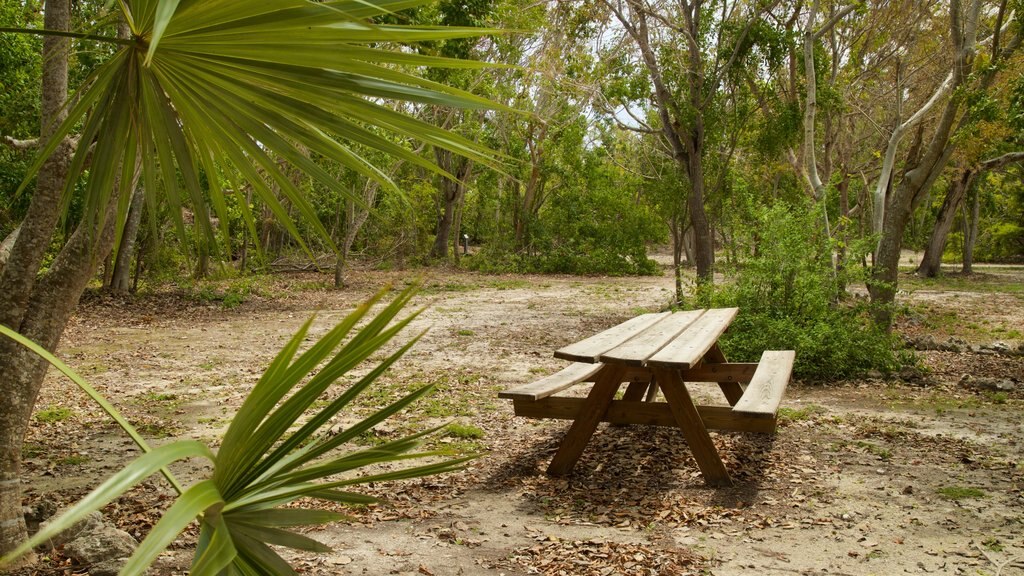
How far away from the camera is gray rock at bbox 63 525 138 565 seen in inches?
120

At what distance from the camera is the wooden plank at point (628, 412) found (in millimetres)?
4262

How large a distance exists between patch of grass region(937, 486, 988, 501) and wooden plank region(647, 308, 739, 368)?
1467 millimetres

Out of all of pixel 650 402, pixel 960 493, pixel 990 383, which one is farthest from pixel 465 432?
pixel 990 383

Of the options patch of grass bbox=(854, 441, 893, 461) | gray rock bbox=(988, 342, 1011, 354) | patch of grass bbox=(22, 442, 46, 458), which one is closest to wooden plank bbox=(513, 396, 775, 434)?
patch of grass bbox=(854, 441, 893, 461)

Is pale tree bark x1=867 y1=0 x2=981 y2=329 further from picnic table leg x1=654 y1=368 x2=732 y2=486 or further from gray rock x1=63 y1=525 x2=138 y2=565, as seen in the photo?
gray rock x1=63 y1=525 x2=138 y2=565

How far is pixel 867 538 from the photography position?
3.55 meters

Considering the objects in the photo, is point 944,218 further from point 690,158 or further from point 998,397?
point 998,397

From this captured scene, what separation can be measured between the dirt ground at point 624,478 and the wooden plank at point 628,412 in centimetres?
35

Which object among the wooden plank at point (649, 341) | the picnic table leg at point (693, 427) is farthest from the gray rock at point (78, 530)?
the picnic table leg at point (693, 427)

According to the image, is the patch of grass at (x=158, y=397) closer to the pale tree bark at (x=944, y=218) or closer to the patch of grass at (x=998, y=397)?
the patch of grass at (x=998, y=397)

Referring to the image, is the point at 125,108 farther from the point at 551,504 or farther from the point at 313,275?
the point at 313,275

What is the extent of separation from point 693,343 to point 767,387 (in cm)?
48

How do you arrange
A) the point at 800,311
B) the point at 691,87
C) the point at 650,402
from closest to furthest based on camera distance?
the point at 650,402
the point at 800,311
the point at 691,87

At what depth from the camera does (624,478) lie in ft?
14.8
